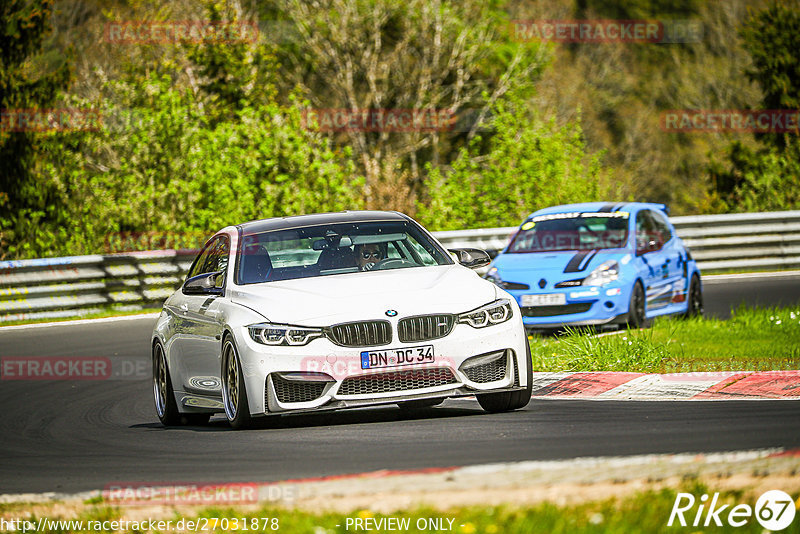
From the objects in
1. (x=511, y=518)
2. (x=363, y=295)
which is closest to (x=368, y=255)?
(x=363, y=295)

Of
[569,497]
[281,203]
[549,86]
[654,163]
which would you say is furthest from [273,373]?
[654,163]

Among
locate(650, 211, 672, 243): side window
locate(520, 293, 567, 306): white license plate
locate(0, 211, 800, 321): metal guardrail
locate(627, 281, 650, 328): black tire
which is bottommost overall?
locate(0, 211, 800, 321): metal guardrail

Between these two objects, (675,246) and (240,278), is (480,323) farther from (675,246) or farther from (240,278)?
(675,246)

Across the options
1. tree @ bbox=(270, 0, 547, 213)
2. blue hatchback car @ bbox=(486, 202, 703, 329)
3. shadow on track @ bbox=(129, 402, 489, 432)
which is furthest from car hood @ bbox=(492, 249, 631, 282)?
tree @ bbox=(270, 0, 547, 213)

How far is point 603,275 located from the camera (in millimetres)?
16406

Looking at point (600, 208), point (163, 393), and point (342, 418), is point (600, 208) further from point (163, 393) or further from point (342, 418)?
point (342, 418)

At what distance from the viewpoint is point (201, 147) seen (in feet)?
90.9

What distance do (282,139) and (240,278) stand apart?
17676 millimetres

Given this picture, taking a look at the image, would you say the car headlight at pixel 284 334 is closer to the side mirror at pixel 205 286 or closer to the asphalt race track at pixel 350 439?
the asphalt race track at pixel 350 439

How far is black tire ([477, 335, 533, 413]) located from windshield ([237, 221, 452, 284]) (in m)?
1.18

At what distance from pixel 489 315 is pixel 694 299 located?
9.32m

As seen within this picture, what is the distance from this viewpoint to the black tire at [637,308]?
16.4 metres

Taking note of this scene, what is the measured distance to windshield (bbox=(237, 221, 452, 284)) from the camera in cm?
1033

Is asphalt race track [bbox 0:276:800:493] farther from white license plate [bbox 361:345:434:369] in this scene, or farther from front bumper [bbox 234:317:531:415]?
white license plate [bbox 361:345:434:369]
